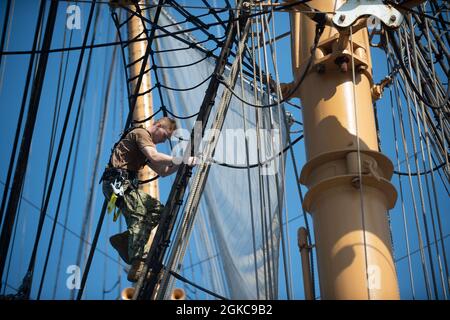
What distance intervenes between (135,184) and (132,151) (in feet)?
0.58

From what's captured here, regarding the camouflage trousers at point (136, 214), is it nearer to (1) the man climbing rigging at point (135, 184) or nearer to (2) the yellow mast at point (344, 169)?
(1) the man climbing rigging at point (135, 184)

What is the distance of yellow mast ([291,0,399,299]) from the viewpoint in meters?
3.45

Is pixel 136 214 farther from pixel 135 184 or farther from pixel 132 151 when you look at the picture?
pixel 132 151

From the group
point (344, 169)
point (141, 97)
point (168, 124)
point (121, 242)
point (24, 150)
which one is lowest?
point (344, 169)

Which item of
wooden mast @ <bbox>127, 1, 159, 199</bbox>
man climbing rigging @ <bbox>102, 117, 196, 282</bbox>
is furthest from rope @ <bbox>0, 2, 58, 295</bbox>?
wooden mast @ <bbox>127, 1, 159, 199</bbox>

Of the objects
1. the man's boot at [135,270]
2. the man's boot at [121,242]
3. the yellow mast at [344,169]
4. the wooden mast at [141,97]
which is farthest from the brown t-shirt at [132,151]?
the wooden mast at [141,97]

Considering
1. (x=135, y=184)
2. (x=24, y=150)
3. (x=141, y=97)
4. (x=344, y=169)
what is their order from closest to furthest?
(x=344, y=169), (x=24, y=150), (x=135, y=184), (x=141, y=97)

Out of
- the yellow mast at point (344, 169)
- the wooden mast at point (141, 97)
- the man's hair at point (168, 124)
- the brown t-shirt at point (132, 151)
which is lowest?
the yellow mast at point (344, 169)

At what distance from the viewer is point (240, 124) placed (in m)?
8.65

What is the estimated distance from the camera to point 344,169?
3695 mm

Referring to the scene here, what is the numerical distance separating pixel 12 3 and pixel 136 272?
1.77 metres

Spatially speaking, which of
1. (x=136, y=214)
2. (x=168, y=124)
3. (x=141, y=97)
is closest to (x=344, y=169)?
(x=168, y=124)

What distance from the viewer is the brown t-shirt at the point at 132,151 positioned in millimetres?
4805
